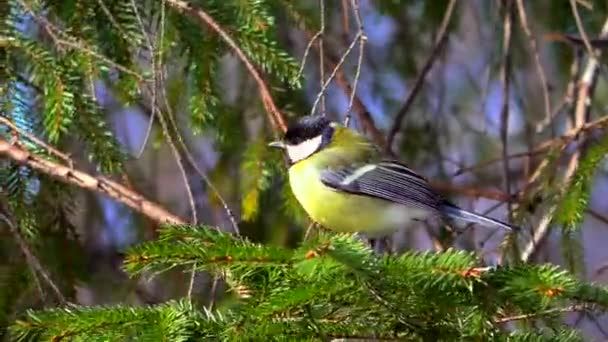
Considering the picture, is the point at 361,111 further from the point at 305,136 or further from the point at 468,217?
the point at 468,217

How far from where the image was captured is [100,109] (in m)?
1.54

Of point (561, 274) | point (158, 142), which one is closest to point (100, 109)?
point (158, 142)

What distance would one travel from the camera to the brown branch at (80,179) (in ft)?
4.73

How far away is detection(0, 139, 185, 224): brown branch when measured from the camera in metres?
1.44

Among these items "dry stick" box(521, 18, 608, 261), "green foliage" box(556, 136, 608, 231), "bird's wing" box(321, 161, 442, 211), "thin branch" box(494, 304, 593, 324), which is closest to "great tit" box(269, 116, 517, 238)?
"bird's wing" box(321, 161, 442, 211)

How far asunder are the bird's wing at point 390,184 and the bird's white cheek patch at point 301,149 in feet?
0.14

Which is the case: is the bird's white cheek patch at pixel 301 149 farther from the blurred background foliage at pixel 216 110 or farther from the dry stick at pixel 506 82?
the dry stick at pixel 506 82

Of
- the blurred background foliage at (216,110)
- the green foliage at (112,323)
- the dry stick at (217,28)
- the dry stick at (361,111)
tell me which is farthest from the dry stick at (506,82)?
the green foliage at (112,323)

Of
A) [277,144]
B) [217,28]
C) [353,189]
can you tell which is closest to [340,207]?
[353,189]

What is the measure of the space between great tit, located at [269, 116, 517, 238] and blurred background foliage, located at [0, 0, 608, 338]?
0.24 feet

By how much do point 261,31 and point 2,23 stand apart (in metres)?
0.37

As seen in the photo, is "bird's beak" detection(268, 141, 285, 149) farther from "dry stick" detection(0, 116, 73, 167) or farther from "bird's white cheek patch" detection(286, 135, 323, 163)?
"dry stick" detection(0, 116, 73, 167)

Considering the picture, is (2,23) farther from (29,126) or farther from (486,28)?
(486,28)

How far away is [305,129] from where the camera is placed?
1656 mm
